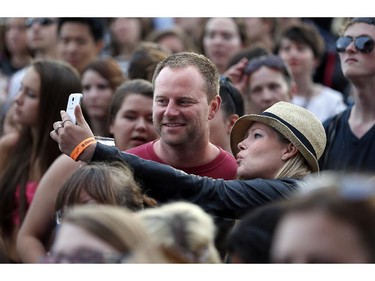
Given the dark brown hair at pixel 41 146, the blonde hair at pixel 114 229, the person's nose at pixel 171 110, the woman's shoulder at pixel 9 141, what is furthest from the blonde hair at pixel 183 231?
the woman's shoulder at pixel 9 141

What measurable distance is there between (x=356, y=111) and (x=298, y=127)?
1535 millimetres

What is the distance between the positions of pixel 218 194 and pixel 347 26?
2.24 m

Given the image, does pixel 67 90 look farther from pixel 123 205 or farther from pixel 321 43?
pixel 321 43

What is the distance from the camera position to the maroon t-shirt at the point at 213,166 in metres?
5.20

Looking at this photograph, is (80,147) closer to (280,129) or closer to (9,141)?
(280,129)

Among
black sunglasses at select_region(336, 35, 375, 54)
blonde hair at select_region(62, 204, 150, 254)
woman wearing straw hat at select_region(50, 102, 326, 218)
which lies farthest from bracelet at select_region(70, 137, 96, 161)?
black sunglasses at select_region(336, 35, 375, 54)

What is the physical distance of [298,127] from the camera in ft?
16.5

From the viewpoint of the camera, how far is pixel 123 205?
436 cm

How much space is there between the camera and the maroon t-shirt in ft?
17.1

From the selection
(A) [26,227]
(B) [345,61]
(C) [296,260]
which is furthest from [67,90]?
(C) [296,260]

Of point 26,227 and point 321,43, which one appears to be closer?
point 26,227

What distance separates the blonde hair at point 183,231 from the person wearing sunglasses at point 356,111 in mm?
2794

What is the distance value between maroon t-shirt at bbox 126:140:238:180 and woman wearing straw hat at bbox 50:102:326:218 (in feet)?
0.29

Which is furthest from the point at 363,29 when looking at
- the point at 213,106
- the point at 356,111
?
the point at 213,106
